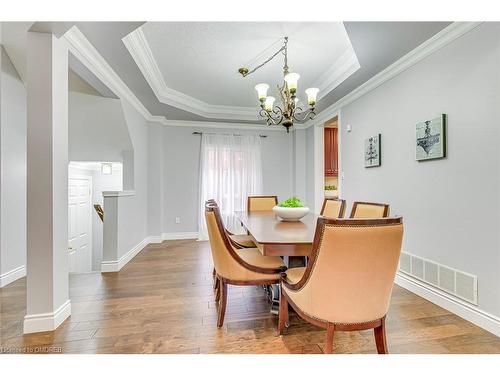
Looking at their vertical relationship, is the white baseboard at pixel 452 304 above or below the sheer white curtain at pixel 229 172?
below

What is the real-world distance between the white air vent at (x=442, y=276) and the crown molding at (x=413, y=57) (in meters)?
1.93

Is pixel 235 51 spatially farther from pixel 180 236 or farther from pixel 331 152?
pixel 180 236

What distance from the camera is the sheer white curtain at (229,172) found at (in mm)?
4926

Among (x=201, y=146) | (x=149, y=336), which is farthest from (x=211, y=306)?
(x=201, y=146)

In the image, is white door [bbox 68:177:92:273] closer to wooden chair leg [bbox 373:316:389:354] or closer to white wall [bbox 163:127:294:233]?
white wall [bbox 163:127:294:233]

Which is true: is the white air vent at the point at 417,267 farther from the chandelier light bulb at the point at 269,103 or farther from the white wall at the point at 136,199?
the white wall at the point at 136,199

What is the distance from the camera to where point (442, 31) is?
A: 2072mm

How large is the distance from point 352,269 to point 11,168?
11.1ft

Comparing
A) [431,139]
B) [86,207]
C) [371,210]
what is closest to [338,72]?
[431,139]

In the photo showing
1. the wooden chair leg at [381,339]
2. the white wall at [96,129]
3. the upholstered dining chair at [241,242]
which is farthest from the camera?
the white wall at [96,129]

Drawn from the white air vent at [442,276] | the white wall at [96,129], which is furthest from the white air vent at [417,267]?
the white wall at [96,129]

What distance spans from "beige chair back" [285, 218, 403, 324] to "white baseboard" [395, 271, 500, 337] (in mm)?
1128

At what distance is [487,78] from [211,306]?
2790mm

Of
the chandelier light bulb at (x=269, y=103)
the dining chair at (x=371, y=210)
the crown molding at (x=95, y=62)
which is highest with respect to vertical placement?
the crown molding at (x=95, y=62)
